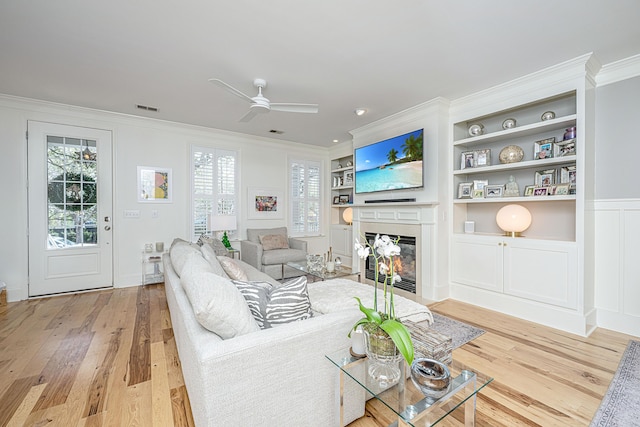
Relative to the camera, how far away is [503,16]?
2.04 m

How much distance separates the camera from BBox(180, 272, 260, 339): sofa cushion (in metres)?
1.19

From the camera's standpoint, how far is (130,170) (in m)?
4.22

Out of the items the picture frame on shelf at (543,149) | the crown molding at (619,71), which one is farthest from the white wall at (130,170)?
the crown molding at (619,71)

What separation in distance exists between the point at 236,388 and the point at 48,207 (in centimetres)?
437

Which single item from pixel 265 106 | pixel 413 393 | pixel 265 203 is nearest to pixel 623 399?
pixel 413 393

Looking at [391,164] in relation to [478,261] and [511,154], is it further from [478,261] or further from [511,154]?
[478,261]

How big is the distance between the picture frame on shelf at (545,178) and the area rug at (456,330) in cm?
177

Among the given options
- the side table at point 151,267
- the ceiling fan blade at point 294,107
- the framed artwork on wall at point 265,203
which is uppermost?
the ceiling fan blade at point 294,107

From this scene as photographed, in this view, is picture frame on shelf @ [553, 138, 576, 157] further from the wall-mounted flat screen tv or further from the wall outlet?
the wall outlet

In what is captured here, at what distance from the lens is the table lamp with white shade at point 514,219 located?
3119 mm

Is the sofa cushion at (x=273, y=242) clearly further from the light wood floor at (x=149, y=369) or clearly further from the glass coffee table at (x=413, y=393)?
the glass coffee table at (x=413, y=393)

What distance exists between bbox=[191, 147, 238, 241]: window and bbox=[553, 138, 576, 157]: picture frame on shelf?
4589mm

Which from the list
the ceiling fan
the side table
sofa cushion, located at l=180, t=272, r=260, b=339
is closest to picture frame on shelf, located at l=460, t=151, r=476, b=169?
the ceiling fan

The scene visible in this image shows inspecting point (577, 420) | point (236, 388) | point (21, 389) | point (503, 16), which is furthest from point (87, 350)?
point (503, 16)
